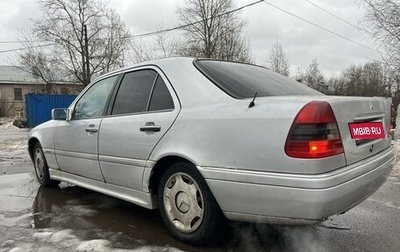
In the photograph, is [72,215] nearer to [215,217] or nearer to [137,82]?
[137,82]

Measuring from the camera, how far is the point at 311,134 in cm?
243

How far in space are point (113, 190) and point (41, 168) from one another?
2185 mm

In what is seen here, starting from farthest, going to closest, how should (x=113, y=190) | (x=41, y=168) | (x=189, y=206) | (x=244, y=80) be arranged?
(x=41, y=168) → (x=113, y=190) → (x=244, y=80) → (x=189, y=206)

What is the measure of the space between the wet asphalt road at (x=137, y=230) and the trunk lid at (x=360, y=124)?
2.93ft

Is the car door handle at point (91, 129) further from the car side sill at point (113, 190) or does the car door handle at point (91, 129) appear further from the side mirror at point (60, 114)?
the side mirror at point (60, 114)

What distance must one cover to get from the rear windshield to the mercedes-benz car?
16 millimetres

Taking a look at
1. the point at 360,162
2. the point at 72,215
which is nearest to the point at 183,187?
the point at 360,162

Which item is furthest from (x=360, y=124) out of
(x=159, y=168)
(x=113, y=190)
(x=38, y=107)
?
(x=38, y=107)

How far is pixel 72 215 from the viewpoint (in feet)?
13.4

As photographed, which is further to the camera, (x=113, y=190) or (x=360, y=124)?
(x=113, y=190)

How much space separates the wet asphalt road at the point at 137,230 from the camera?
3.14m

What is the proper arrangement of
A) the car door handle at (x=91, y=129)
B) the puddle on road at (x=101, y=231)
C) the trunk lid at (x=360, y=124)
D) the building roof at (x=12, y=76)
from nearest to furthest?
the trunk lid at (x=360, y=124) → the puddle on road at (x=101, y=231) → the car door handle at (x=91, y=129) → the building roof at (x=12, y=76)

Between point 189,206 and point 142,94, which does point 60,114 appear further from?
point 189,206

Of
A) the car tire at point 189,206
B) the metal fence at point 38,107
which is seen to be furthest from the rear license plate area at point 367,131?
the metal fence at point 38,107
